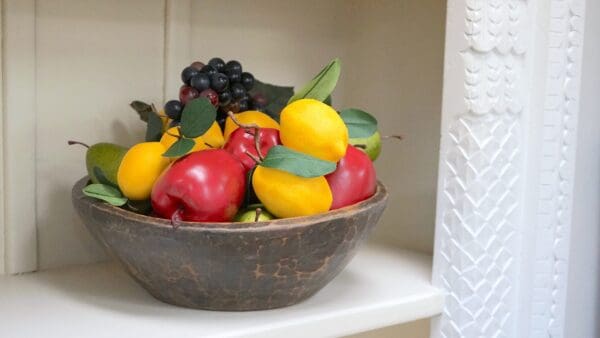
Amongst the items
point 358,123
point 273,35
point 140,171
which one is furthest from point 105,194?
point 273,35

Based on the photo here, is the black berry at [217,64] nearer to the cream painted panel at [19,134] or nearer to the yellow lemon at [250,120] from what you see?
the yellow lemon at [250,120]

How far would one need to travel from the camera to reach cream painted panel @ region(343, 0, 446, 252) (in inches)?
36.1

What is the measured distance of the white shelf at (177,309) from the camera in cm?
64

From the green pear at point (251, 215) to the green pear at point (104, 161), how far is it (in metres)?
0.13

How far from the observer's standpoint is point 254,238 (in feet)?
2.01

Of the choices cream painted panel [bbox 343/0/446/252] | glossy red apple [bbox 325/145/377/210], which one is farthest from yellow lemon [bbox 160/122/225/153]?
cream painted panel [bbox 343/0/446/252]

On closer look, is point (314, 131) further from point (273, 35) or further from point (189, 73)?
point (273, 35)

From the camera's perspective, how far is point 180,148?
65 centimetres

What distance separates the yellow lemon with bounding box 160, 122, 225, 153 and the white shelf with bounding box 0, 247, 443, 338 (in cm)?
14

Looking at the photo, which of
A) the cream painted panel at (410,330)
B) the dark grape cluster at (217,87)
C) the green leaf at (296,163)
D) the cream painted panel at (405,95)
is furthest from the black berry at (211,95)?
the cream painted panel at (410,330)

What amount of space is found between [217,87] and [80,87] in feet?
0.55

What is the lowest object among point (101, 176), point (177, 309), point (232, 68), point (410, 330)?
point (410, 330)

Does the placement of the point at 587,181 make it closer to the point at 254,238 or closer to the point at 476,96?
the point at 476,96

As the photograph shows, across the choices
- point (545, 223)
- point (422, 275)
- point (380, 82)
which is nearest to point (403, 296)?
point (422, 275)
